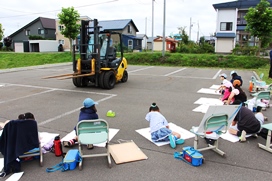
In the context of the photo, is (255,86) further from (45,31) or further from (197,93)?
(45,31)

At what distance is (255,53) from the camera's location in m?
22.4

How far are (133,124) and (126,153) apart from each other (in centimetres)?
159

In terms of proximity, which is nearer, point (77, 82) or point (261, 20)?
point (77, 82)

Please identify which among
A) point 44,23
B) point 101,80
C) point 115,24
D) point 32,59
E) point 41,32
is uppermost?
point 44,23

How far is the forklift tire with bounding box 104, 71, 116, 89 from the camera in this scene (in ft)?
32.6

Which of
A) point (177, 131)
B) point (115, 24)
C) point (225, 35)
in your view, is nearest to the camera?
point (177, 131)

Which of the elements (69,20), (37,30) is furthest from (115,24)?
(37,30)

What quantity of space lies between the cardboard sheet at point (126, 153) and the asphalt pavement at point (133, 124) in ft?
0.34

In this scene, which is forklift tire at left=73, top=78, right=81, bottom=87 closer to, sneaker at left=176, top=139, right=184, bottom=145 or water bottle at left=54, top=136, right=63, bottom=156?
water bottle at left=54, top=136, right=63, bottom=156

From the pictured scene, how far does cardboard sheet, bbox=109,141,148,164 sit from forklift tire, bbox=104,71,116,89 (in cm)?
567

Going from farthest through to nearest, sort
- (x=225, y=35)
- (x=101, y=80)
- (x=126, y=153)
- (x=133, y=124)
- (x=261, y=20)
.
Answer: (x=225, y=35), (x=261, y=20), (x=101, y=80), (x=133, y=124), (x=126, y=153)

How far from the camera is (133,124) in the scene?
571cm

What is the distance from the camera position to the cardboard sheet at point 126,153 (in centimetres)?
395

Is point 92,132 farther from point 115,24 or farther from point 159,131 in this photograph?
point 115,24
